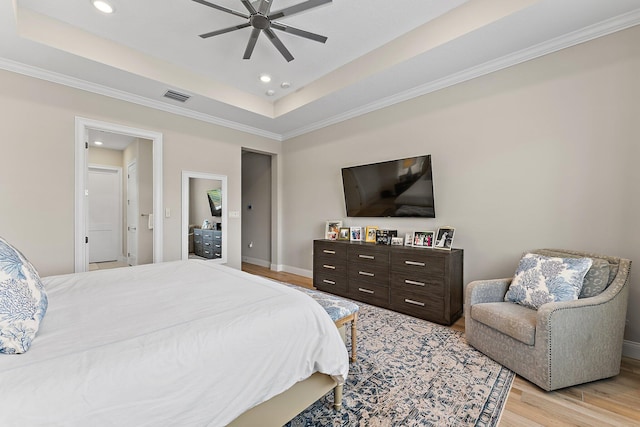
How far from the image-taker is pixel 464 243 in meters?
3.16

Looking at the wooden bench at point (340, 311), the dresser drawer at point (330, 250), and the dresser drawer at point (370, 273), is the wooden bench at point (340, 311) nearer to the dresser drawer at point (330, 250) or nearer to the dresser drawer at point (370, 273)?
the dresser drawer at point (370, 273)

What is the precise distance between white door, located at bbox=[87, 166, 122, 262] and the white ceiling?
3641mm

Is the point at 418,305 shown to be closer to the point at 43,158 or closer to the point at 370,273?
the point at 370,273

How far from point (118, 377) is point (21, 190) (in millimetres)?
3311

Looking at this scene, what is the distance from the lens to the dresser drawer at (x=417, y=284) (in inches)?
114

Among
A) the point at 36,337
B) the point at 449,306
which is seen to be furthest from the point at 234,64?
the point at 449,306

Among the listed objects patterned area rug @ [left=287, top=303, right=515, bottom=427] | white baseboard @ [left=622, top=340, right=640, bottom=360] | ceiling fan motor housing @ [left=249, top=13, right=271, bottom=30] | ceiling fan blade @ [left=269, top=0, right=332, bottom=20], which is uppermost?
ceiling fan motor housing @ [left=249, top=13, right=271, bottom=30]

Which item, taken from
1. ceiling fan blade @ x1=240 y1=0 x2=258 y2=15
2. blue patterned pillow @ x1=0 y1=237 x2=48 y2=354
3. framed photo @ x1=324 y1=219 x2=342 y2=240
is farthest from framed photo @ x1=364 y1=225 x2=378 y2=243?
blue patterned pillow @ x1=0 y1=237 x2=48 y2=354

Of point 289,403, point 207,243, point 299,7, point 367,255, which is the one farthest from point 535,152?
point 207,243

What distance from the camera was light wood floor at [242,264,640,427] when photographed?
1.59m

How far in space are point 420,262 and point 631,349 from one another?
1.74 m

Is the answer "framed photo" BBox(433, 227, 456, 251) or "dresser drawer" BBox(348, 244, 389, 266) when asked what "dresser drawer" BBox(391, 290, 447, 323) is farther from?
"framed photo" BBox(433, 227, 456, 251)

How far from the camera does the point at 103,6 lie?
240 cm

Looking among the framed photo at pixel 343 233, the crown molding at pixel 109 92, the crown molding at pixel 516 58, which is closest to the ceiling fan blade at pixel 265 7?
the crown molding at pixel 516 58
